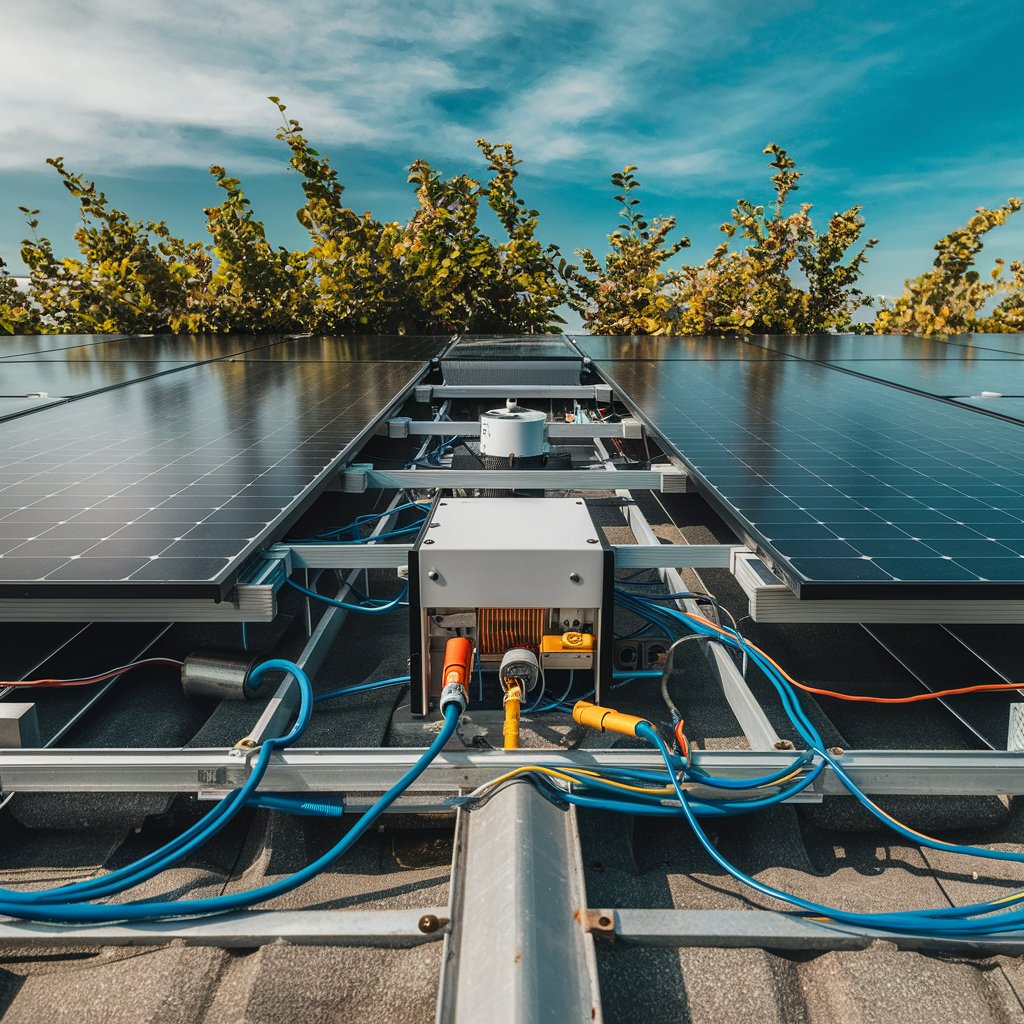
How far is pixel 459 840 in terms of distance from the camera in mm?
2002

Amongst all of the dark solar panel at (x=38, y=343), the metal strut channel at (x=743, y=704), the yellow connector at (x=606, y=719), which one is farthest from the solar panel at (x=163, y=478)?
the dark solar panel at (x=38, y=343)

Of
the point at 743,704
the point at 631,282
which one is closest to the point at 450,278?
the point at 631,282

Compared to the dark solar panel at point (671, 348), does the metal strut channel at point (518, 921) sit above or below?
below

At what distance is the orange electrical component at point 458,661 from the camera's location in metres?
2.45

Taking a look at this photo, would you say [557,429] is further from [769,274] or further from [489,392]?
[769,274]

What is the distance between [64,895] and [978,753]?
8.08 ft

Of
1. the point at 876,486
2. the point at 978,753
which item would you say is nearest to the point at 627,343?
the point at 876,486

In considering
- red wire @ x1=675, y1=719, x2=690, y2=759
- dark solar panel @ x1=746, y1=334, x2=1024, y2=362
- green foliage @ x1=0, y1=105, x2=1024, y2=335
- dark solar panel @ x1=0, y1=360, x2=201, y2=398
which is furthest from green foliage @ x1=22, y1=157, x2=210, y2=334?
red wire @ x1=675, y1=719, x2=690, y2=759

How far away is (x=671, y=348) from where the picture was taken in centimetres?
995

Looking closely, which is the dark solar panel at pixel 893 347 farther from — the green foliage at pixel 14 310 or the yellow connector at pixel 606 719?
the green foliage at pixel 14 310

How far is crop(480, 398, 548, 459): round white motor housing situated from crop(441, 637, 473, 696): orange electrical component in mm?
1997

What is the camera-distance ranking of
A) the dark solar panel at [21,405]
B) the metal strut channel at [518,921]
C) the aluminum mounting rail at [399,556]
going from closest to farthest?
the metal strut channel at [518,921]
the aluminum mounting rail at [399,556]
the dark solar panel at [21,405]

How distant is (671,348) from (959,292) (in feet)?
26.0

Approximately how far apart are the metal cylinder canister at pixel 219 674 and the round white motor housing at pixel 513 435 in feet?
6.40
